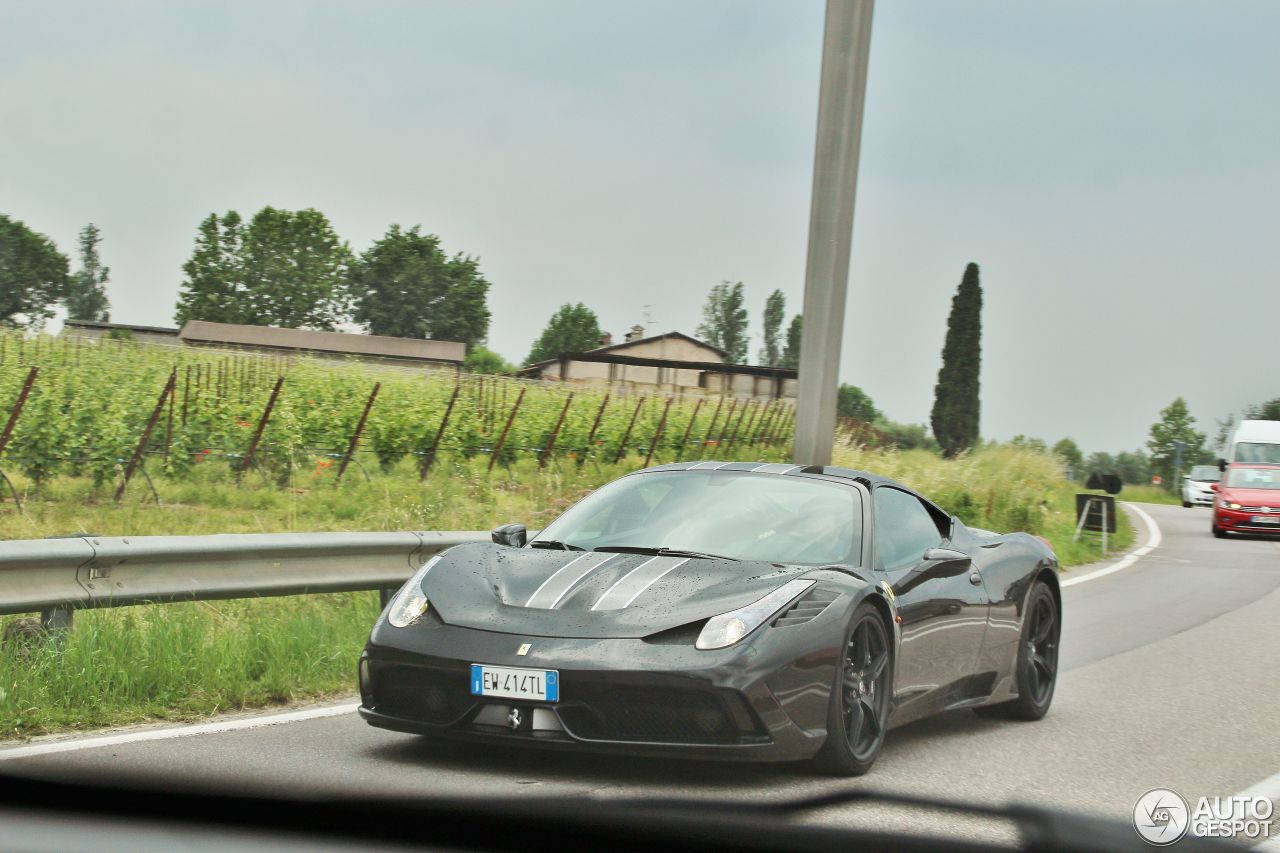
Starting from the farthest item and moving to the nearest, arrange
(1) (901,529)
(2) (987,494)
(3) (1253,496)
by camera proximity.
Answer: (3) (1253,496)
(2) (987,494)
(1) (901,529)

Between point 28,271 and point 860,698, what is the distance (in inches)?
5147

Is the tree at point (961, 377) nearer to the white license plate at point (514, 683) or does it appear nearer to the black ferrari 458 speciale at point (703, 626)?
the black ferrari 458 speciale at point (703, 626)

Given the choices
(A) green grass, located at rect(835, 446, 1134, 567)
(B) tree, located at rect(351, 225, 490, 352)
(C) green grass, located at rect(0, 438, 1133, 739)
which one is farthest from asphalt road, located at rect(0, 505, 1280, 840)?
(B) tree, located at rect(351, 225, 490, 352)

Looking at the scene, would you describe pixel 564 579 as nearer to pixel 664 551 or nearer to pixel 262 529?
pixel 664 551

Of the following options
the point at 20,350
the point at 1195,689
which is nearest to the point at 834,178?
the point at 1195,689

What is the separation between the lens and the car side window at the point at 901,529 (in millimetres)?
6699

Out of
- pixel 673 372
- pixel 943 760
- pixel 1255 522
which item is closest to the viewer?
pixel 943 760

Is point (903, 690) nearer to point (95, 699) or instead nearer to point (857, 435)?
point (95, 699)

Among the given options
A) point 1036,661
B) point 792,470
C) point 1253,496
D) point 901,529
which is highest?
point 792,470

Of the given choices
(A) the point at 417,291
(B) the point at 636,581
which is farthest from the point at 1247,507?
(A) the point at 417,291

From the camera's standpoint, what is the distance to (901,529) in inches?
277

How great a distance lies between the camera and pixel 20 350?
917 inches

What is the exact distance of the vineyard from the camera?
57.2ft

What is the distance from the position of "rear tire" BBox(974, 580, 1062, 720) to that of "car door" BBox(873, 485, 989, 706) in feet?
2.11
